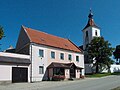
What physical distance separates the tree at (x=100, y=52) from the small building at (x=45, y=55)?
56.0ft

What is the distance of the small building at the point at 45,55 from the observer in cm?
3456

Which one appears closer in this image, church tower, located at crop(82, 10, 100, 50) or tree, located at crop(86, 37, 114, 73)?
tree, located at crop(86, 37, 114, 73)

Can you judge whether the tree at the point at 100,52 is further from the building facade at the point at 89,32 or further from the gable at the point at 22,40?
the gable at the point at 22,40

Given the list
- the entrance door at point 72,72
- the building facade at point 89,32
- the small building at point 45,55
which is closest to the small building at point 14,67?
the small building at point 45,55

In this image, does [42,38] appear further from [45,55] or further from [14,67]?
[14,67]

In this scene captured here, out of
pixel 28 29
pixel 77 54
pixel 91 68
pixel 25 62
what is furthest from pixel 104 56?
pixel 25 62

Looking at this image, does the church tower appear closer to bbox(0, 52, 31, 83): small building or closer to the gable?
the gable

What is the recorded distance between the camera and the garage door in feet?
99.7

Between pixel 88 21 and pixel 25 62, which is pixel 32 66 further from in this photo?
pixel 88 21

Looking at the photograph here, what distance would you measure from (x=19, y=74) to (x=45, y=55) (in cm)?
701

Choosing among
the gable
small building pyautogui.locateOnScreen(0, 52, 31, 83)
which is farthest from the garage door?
the gable

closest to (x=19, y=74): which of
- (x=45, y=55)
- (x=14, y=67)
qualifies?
(x=14, y=67)

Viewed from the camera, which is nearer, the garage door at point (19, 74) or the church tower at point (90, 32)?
the garage door at point (19, 74)

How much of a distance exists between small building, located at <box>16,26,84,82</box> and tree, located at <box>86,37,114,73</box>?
1707cm
